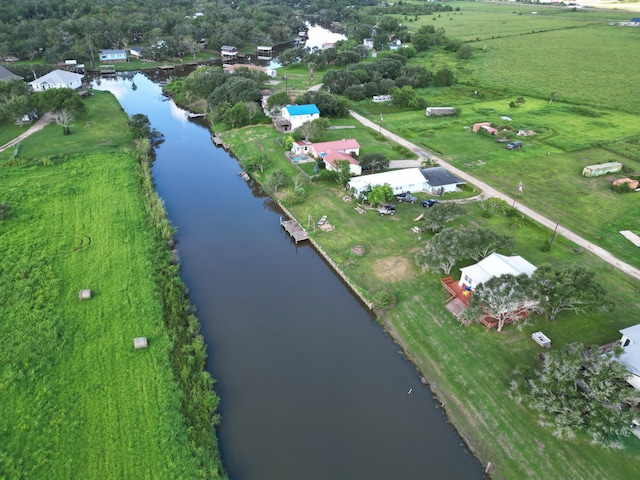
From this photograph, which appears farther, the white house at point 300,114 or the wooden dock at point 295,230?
the white house at point 300,114

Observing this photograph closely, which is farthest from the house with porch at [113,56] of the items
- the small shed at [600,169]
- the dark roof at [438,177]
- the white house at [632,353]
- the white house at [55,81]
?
the white house at [632,353]

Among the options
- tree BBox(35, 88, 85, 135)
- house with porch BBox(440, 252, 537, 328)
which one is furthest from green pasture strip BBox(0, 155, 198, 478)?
tree BBox(35, 88, 85, 135)

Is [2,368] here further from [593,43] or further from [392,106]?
[593,43]

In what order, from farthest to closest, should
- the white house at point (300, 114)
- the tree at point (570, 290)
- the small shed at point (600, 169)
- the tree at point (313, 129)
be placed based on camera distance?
the white house at point (300, 114), the tree at point (313, 129), the small shed at point (600, 169), the tree at point (570, 290)

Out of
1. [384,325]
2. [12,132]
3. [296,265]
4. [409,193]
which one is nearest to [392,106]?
[409,193]

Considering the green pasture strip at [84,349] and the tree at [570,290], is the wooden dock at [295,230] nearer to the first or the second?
the green pasture strip at [84,349]

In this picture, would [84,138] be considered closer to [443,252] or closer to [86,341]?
[86,341]

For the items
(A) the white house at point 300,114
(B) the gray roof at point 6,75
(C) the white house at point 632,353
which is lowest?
(C) the white house at point 632,353
